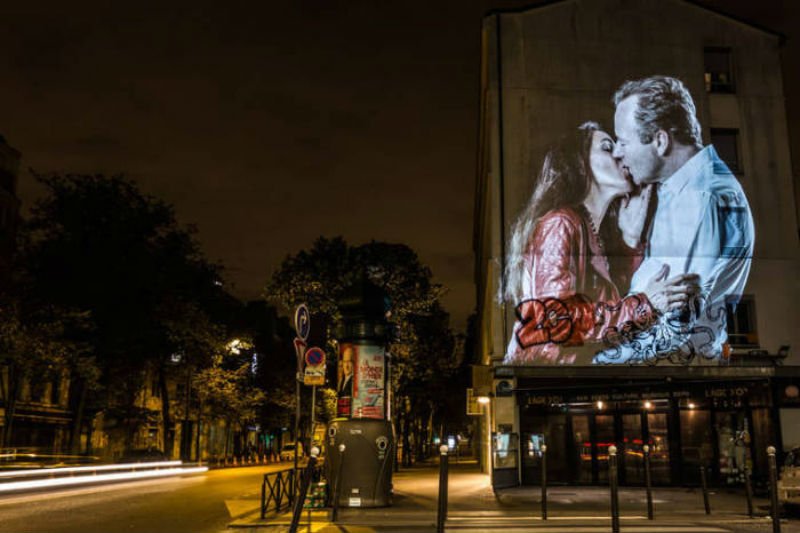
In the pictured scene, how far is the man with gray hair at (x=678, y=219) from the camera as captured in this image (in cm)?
2625

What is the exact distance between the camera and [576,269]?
2688cm

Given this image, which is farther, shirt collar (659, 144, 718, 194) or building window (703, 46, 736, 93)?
building window (703, 46, 736, 93)

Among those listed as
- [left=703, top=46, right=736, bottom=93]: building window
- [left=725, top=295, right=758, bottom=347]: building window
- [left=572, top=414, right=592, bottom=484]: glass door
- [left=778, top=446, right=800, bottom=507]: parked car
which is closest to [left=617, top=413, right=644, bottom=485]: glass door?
[left=572, top=414, right=592, bottom=484]: glass door

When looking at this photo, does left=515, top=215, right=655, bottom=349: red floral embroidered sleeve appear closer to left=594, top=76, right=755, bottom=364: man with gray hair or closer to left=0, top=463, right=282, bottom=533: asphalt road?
left=594, top=76, right=755, bottom=364: man with gray hair

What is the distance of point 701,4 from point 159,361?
115 ft

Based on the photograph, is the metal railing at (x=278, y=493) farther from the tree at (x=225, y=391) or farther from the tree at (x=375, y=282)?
the tree at (x=225, y=391)

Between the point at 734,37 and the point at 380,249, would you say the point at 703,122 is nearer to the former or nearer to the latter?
the point at 734,37

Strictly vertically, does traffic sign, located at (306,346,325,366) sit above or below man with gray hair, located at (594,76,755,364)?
below

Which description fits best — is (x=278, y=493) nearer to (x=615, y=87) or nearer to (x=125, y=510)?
(x=125, y=510)

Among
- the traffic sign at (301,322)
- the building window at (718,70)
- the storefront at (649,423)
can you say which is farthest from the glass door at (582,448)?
the building window at (718,70)

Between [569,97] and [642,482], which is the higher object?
[569,97]

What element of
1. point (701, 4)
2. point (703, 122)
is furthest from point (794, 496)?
point (701, 4)

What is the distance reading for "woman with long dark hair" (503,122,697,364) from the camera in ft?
86.6

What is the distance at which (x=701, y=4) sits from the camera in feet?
96.1
